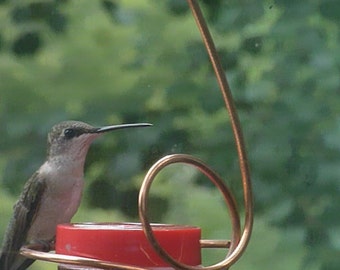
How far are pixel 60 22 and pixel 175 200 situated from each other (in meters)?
0.42

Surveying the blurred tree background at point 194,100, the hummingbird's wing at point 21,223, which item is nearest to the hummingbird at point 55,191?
the hummingbird's wing at point 21,223

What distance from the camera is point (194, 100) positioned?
144 centimetres

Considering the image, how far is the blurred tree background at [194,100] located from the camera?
4.63 ft

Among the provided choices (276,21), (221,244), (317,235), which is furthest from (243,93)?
(221,244)

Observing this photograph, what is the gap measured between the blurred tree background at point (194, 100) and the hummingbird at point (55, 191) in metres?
0.45

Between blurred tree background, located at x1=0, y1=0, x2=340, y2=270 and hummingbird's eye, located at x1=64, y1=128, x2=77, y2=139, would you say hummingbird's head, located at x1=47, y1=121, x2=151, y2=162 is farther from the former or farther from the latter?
blurred tree background, located at x1=0, y1=0, x2=340, y2=270

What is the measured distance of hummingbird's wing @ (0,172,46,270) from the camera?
3.05 feet

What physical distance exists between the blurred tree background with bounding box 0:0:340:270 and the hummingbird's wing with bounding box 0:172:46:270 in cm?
43

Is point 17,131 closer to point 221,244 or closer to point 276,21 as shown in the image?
point 276,21

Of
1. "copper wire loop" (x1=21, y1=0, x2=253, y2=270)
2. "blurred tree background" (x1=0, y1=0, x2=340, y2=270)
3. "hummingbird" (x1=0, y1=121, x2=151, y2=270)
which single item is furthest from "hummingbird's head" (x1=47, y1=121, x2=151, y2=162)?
"blurred tree background" (x1=0, y1=0, x2=340, y2=270)

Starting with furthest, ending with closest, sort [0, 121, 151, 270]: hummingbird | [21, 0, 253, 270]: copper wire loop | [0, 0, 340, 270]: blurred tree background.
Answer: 1. [0, 0, 340, 270]: blurred tree background
2. [0, 121, 151, 270]: hummingbird
3. [21, 0, 253, 270]: copper wire loop

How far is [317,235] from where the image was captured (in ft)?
4.65

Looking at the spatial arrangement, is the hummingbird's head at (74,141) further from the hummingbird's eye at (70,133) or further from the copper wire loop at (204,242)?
the copper wire loop at (204,242)

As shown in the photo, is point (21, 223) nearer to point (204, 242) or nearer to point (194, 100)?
point (204, 242)
